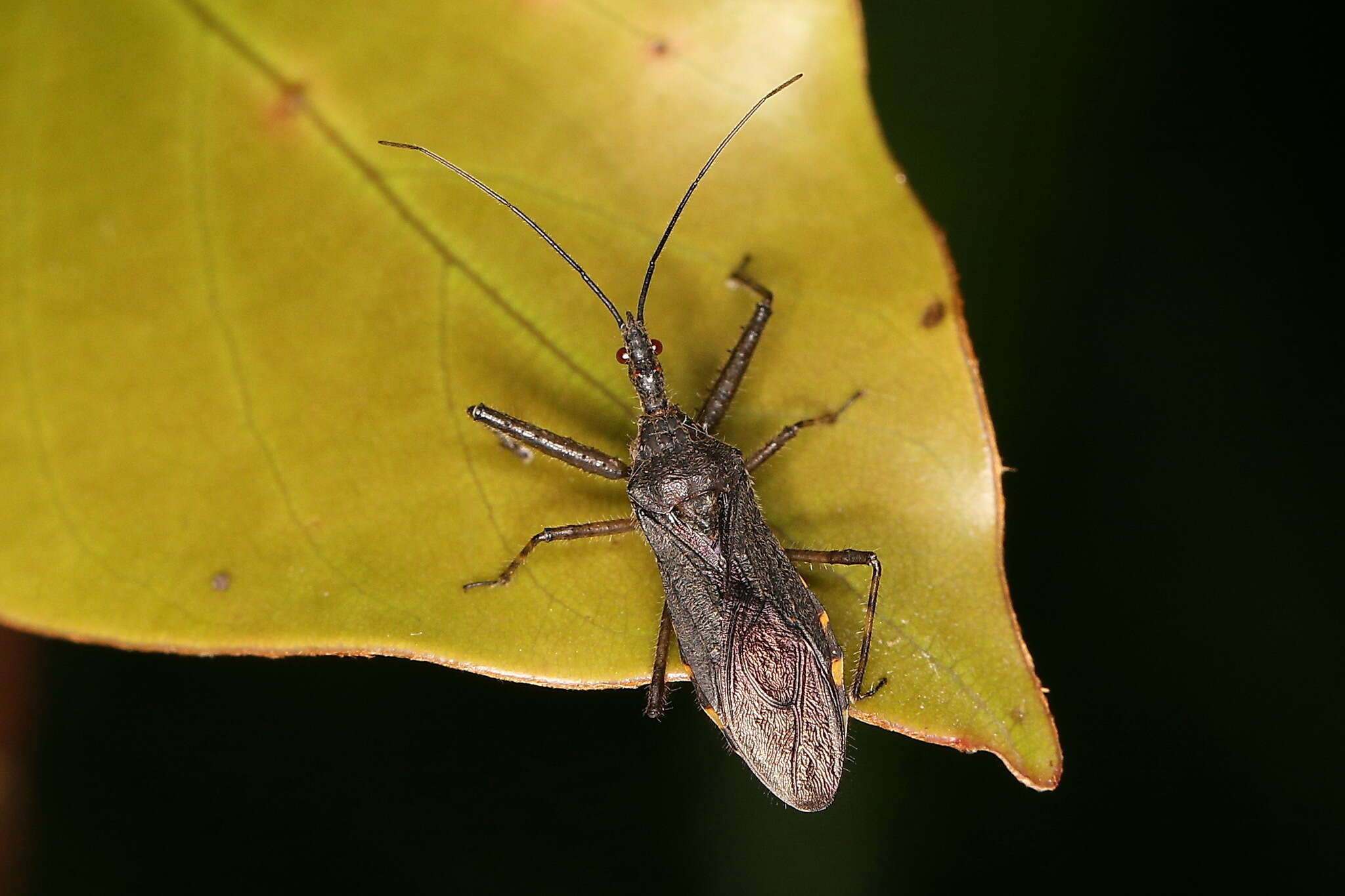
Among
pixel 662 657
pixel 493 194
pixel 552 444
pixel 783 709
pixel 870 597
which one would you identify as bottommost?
pixel 783 709

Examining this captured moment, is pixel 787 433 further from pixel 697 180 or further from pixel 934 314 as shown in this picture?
pixel 697 180

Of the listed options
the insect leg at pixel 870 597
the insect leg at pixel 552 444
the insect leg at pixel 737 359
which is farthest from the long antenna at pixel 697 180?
the insect leg at pixel 870 597

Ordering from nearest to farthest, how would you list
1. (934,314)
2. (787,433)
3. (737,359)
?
(934,314) → (787,433) → (737,359)

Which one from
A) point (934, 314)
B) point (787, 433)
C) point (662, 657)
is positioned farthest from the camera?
point (787, 433)

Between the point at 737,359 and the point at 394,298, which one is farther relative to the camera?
the point at 737,359

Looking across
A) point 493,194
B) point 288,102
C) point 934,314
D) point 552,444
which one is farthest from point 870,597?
point 288,102

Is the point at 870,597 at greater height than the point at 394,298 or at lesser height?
lesser
